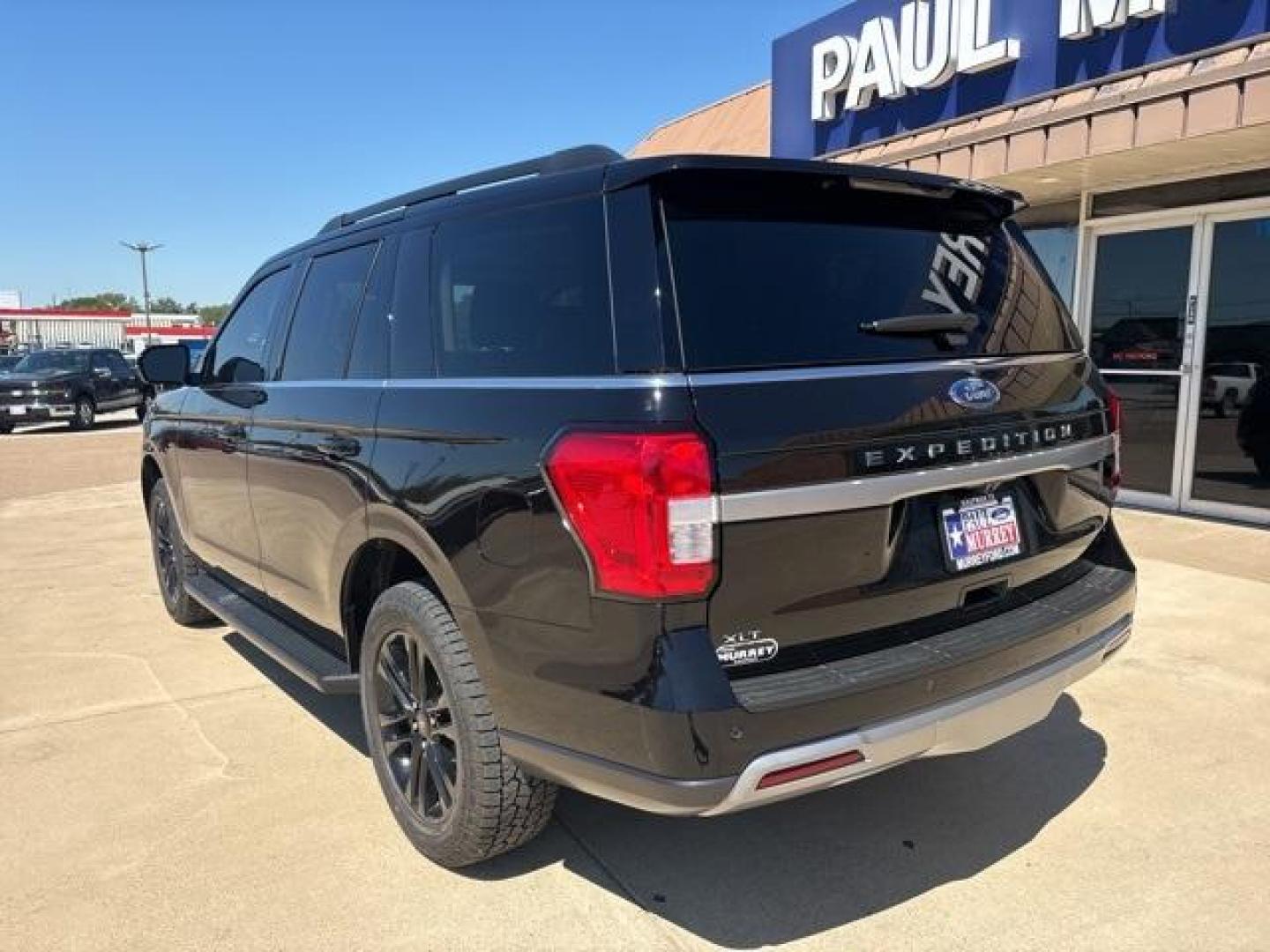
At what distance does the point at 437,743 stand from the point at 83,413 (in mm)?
21119

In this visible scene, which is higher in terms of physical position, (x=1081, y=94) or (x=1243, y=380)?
(x=1081, y=94)

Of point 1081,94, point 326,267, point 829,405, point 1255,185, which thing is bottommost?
point 829,405

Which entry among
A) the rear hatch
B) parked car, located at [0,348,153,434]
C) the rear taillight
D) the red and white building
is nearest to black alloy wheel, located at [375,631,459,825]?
the rear hatch

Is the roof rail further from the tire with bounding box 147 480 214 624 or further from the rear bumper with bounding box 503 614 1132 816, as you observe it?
the tire with bounding box 147 480 214 624

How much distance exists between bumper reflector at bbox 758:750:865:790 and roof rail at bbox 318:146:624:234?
5.21 feet

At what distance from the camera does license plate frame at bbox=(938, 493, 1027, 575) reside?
8.39 feet

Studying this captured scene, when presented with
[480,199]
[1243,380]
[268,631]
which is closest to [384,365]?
[480,199]

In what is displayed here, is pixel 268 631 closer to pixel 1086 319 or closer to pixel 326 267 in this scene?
pixel 326 267

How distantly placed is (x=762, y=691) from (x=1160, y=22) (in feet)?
22.6

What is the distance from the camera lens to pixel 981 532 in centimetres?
263

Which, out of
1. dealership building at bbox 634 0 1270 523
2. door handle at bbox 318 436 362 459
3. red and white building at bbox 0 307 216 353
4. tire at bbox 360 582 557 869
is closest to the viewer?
tire at bbox 360 582 557 869

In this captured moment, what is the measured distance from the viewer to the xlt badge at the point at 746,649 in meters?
2.22

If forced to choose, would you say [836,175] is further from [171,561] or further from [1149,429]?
[1149,429]

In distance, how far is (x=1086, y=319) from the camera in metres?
8.79
